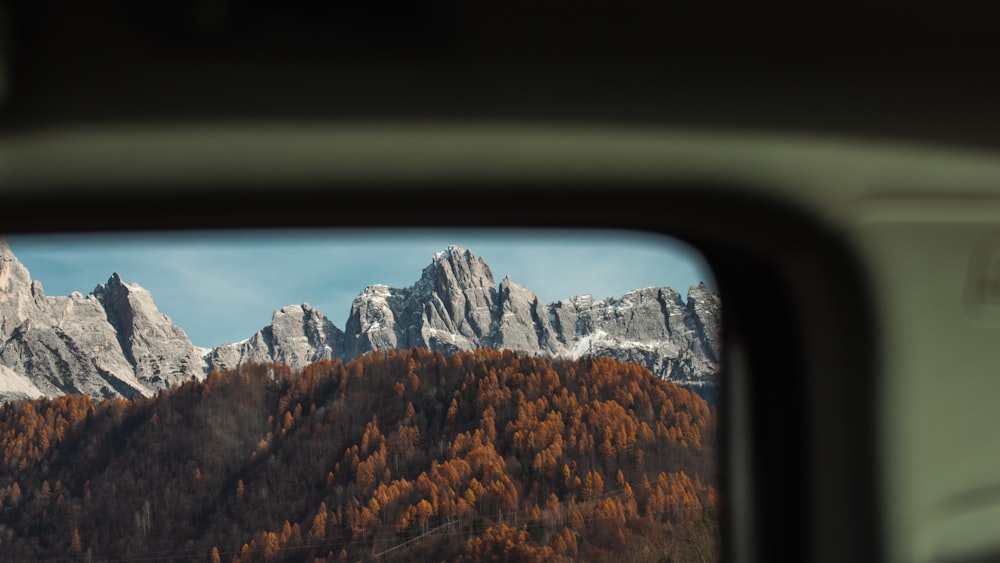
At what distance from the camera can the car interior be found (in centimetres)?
127

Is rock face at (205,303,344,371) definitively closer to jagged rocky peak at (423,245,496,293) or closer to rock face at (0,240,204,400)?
jagged rocky peak at (423,245,496,293)

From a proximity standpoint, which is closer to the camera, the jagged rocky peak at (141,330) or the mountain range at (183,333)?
the mountain range at (183,333)

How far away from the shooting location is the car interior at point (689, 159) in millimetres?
1274

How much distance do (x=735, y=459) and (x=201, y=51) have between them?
132 cm

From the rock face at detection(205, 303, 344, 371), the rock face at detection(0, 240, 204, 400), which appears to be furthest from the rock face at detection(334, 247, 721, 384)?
the rock face at detection(0, 240, 204, 400)

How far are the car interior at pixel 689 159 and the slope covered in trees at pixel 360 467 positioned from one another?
897 centimetres

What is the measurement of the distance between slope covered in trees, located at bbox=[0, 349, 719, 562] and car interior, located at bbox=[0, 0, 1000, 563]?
8.97 metres

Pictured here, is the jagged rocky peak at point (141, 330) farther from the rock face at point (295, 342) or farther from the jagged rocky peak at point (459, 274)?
the jagged rocky peak at point (459, 274)

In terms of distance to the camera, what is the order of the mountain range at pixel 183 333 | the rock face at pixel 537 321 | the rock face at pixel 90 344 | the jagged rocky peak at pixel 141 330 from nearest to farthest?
the rock face at pixel 537 321 < the mountain range at pixel 183 333 < the jagged rocky peak at pixel 141 330 < the rock face at pixel 90 344

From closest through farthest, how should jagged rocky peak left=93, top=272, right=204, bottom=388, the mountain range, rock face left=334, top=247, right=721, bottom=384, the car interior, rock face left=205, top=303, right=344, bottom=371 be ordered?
the car interior → rock face left=334, top=247, right=721, bottom=384 → the mountain range → rock face left=205, top=303, right=344, bottom=371 → jagged rocky peak left=93, top=272, right=204, bottom=388

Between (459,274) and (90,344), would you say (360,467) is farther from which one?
(90,344)

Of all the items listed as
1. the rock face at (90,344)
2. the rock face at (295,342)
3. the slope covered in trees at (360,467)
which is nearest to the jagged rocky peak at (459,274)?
the slope covered in trees at (360,467)

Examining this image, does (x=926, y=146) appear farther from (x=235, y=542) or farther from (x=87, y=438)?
(x=87, y=438)

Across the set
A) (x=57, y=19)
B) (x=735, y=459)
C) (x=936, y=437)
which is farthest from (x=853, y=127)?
(x=57, y=19)
